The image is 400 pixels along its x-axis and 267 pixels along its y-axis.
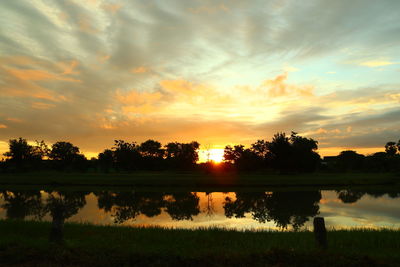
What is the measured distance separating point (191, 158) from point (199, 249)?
145m

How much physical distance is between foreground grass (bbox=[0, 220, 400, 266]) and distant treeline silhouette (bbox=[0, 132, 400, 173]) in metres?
75.9

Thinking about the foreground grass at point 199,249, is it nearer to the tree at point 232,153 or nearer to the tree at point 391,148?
the tree at point 232,153

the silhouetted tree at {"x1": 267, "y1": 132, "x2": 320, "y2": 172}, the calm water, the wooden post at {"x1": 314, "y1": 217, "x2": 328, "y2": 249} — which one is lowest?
the calm water

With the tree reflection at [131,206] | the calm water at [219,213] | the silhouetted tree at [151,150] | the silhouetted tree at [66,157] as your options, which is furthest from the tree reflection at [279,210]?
the silhouetted tree at [151,150]

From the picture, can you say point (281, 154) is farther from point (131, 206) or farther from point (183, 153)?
point (183, 153)

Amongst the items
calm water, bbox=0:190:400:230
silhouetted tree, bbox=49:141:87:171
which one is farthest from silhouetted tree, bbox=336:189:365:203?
silhouetted tree, bbox=49:141:87:171

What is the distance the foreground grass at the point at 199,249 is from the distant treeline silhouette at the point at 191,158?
75893 millimetres

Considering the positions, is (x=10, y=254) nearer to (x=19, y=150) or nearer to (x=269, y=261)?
(x=269, y=261)

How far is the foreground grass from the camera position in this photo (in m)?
9.98

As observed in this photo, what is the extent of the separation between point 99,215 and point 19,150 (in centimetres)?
11024

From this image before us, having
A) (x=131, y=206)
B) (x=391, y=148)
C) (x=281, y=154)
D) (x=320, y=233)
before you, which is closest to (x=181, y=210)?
(x=131, y=206)

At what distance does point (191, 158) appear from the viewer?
513 ft

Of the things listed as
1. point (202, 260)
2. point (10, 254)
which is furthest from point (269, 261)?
point (10, 254)

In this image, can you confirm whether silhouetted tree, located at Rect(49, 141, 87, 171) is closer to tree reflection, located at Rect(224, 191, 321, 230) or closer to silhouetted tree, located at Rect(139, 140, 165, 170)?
silhouetted tree, located at Rect(139, 140, 165, 170)
